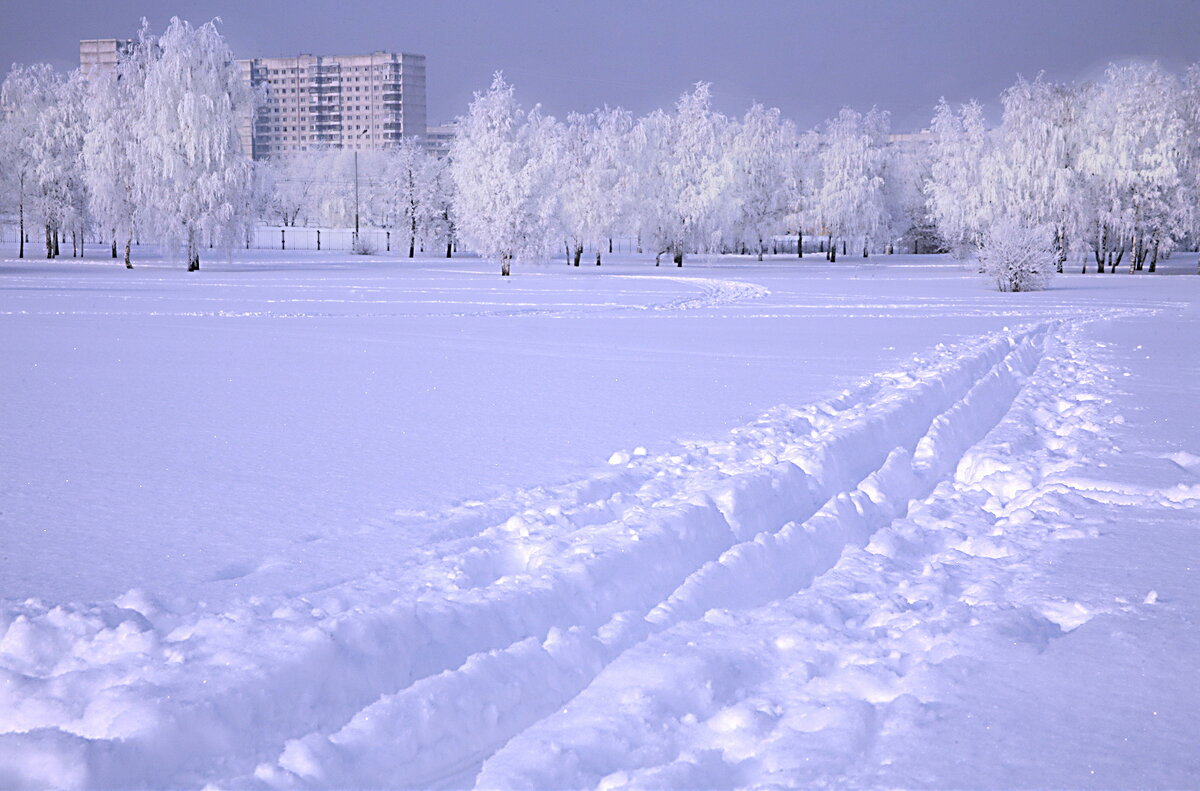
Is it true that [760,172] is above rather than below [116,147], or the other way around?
above

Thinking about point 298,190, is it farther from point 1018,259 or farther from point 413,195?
point 1018,259

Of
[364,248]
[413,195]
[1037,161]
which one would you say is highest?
[413,195]

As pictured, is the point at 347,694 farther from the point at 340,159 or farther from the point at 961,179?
the point at 340,159

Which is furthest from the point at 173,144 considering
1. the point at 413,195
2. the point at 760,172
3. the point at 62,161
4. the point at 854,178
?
the point at 854,178

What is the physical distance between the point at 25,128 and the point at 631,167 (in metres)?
27.4

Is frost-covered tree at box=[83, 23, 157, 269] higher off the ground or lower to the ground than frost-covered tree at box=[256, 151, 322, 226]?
lower

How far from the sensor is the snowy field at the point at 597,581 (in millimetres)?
2914

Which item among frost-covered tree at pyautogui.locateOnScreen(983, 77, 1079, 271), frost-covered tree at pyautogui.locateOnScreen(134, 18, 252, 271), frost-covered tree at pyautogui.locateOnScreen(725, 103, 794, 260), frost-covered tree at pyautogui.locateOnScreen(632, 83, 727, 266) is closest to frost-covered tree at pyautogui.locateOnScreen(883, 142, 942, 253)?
frost-covered tree at pyautogui.locateOnScreen(725, 103, 794, 260)

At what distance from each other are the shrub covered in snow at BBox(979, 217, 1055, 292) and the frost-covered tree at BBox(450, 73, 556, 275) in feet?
58.8

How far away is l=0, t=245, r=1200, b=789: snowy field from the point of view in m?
2.91

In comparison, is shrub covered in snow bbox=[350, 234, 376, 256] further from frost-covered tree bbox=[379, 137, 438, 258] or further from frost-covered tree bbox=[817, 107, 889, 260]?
frost-covered tree bbox=[817, 107, 889, 260]

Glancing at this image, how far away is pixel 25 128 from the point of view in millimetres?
45125

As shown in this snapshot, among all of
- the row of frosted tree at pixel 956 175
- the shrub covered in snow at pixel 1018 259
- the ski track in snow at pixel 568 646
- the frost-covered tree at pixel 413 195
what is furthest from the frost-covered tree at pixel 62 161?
the ski track in snow at pixel 568 646

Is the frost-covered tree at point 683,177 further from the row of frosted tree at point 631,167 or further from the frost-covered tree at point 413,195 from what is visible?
the frost-covered tree at point 413,195
